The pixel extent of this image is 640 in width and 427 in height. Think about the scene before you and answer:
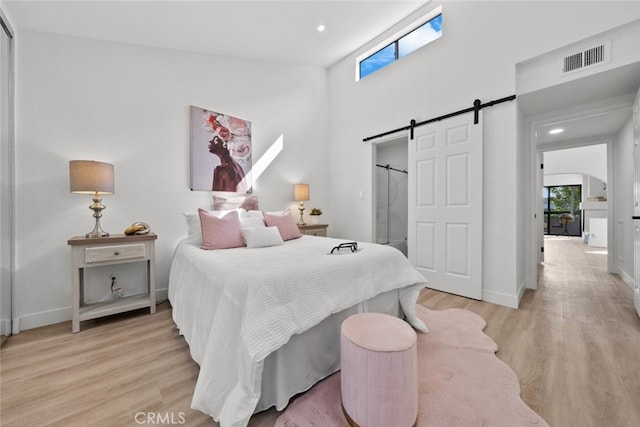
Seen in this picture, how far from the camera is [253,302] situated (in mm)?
1160

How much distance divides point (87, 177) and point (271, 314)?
6.94 ft

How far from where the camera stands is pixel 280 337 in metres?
1.13

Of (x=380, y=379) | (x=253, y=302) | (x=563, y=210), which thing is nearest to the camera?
(x=380, y=379)

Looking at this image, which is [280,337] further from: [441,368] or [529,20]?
[529,20]

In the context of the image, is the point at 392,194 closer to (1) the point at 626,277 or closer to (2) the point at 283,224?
(2) the point at 283,224

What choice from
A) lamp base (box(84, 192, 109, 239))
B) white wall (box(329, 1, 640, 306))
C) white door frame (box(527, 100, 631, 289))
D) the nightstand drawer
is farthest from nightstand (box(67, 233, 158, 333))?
white door frame (box(527, 100, 631, 289))

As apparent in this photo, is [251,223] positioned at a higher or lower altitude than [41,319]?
higher

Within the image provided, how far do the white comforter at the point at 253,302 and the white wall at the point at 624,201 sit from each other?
3.39 m

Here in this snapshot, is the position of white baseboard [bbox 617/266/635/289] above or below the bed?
below

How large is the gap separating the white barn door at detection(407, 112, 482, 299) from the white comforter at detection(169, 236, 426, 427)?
1245 mm

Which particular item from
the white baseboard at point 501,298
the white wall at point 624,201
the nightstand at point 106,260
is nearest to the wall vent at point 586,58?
the white wall at point 624,201

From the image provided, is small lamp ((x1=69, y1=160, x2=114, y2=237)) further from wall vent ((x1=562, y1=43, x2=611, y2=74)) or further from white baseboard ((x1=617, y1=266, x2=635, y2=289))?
white baseboard ((x1=617, y1=266, x2=635, y2=289))

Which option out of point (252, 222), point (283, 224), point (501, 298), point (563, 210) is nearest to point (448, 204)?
point (501, 298)

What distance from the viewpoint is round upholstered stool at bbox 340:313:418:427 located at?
1.05 metres
